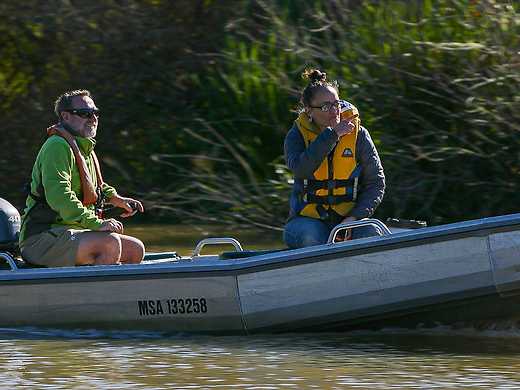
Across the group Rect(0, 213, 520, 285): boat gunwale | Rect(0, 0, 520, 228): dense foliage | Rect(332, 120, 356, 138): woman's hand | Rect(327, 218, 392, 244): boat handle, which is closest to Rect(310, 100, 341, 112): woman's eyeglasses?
Rect(332, 120, 356, 138): woman's hand

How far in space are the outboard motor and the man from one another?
233 mm

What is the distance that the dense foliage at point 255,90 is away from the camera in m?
11.7

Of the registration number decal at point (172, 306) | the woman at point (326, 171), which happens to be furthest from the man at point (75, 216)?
the woman at point (326, 171)

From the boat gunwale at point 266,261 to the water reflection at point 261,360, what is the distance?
0.37 metres

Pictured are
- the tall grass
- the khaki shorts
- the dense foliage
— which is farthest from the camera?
the dense foliage

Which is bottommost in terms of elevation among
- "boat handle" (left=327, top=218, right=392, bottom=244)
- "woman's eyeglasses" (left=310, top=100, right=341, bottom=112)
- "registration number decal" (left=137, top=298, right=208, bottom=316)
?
"registration number decal" (left=137, top=298, right=208, bottom=316)

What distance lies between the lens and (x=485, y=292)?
7.55 meters

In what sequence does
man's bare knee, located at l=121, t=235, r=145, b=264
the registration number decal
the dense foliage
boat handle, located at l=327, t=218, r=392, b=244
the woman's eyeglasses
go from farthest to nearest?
the dense foliage
man's bare knee, located at l=121, t=235, r=145, b=264
the woman's eyeglasses
the registration number decal
boat handle, located at l=327, t=218, r=392, b=244

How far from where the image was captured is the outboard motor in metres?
8.57

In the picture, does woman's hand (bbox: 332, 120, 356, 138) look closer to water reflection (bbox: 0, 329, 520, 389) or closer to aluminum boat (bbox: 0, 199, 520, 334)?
aluminum boat (bbox: 0, 199, 520, 334)

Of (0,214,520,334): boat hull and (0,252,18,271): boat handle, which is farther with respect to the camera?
(0,252,18,271): boat handle

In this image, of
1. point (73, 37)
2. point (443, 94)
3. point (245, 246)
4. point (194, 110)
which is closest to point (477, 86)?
point (443, 94)

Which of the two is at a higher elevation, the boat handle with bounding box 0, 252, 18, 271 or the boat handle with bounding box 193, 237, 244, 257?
the boat handle with bounding box 0, 252, 18, 271

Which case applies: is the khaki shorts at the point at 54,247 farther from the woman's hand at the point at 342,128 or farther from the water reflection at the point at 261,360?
the woman's hand at the point at 342,128
